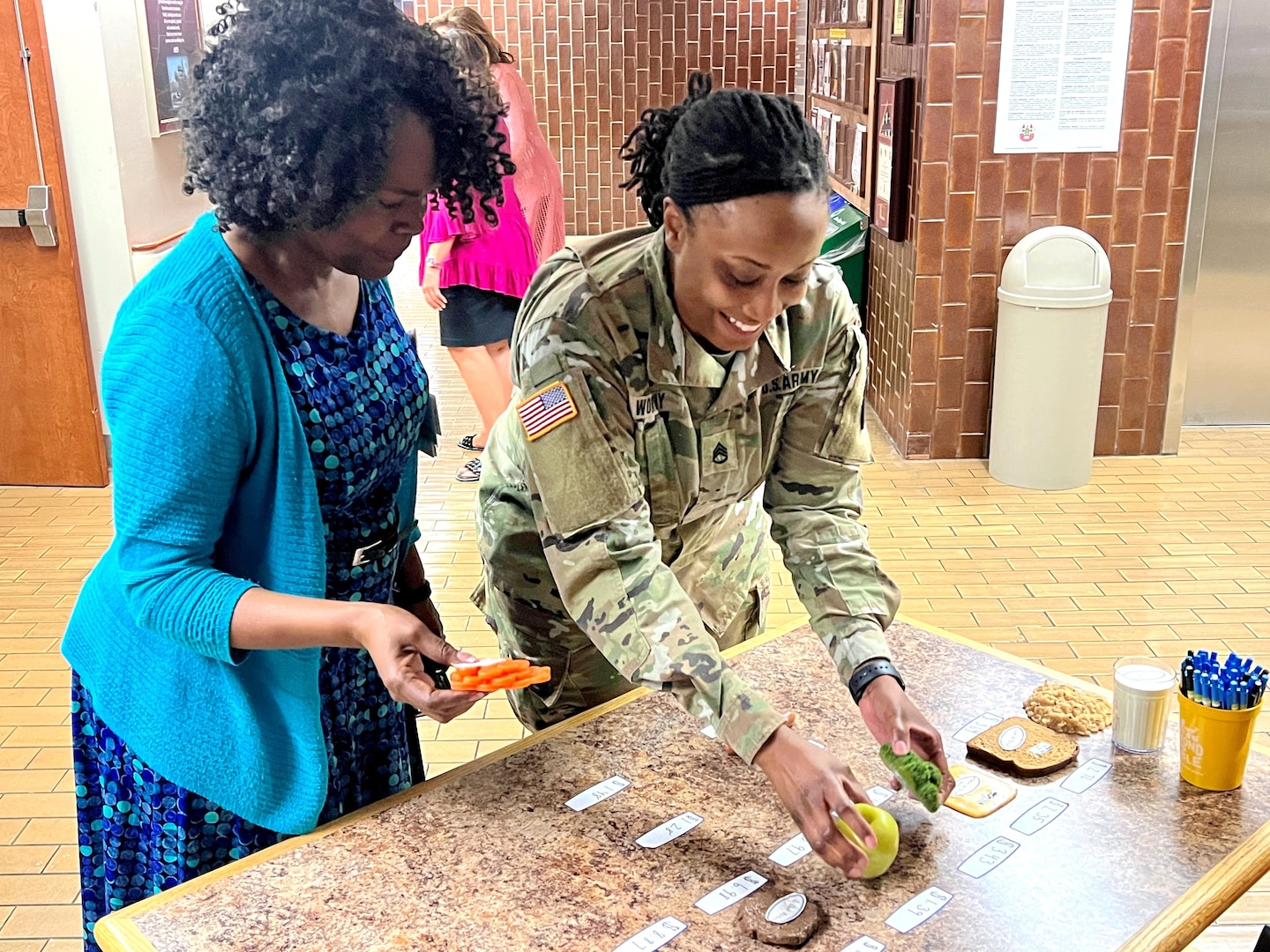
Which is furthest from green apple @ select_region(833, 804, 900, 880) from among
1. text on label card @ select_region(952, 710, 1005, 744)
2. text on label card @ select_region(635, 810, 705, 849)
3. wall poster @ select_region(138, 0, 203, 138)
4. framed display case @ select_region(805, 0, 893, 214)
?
wall poster @ select_region(138, 0, 203, 138)

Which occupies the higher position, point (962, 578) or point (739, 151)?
point (739, 151)

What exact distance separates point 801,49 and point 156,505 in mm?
7280

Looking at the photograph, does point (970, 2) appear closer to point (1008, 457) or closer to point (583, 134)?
point (1008, 457)

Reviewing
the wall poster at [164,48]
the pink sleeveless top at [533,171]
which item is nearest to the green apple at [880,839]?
the pink sleeveless top at [533,171]

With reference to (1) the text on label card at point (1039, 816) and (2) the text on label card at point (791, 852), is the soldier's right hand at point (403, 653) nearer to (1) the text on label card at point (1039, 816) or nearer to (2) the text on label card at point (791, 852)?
(2) the text on label card at point (791, 852)

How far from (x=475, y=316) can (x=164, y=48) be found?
6.64 feet

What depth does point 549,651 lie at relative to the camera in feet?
6.38

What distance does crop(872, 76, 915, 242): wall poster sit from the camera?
4.97m

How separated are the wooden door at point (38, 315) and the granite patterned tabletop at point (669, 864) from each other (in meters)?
3.90

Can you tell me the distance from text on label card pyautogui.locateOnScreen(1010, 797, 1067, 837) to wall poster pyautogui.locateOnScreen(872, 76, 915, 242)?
3.90 metres

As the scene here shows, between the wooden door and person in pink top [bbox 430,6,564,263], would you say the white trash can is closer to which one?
person in pink top [bbox 430,6,564,263]

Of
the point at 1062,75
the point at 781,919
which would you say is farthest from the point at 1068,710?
the point at 1062,75

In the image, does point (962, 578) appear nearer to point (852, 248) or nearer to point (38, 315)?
point (852, 248)

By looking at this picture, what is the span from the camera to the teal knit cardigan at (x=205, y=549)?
1369 mm
